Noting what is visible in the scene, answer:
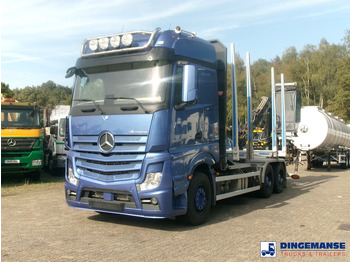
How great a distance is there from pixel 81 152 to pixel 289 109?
940cm

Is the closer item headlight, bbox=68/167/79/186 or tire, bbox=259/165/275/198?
headlight, bbox=68/167/79/186

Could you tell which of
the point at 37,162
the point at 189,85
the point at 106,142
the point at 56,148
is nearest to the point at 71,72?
the point at 106,142

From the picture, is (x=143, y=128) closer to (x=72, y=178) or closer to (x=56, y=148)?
(x=72, y=178)

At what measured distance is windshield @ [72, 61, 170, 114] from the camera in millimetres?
5684

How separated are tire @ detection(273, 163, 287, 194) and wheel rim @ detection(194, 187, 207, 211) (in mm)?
4606

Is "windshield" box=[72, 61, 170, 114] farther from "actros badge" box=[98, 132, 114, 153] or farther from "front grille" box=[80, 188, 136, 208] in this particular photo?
"front grille" box=[80, 188, 136, 208]

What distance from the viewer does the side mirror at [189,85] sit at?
19.0ft

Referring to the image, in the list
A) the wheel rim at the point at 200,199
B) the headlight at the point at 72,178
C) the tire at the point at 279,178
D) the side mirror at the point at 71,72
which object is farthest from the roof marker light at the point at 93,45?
the tire at the point at 279,178

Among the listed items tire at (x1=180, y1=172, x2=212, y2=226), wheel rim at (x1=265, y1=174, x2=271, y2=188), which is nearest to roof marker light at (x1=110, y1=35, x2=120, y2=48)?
tire at (x1=180, y1=172, x2=212, y2=226)

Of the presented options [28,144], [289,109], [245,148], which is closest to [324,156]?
[289,109]

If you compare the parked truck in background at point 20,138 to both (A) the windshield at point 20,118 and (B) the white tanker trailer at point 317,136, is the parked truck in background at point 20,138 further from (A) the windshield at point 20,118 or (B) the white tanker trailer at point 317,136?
(B) the white tanker trailer at point 317,136

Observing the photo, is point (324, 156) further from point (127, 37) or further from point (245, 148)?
point (127, 37)

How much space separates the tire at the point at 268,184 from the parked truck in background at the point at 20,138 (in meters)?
7.41

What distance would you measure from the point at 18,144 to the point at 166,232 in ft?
24.4
